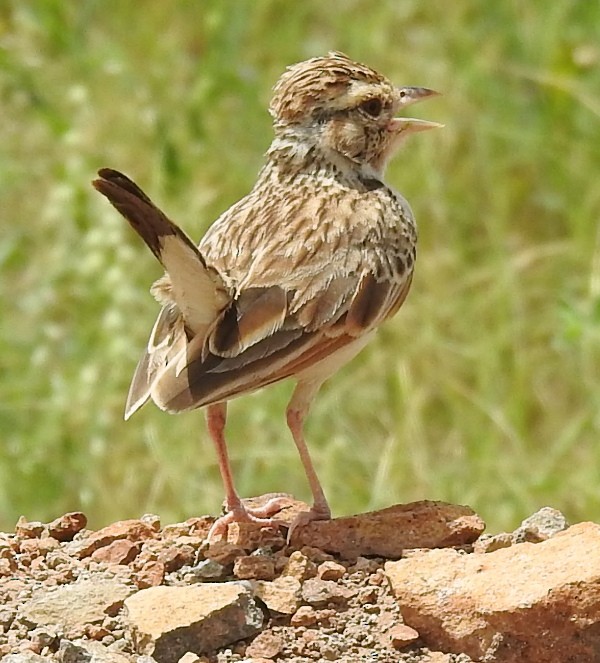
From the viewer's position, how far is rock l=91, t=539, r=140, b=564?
4.43m

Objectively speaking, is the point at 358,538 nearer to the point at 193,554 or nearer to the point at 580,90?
the point at 193,554

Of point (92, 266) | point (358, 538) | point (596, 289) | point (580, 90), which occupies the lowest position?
point (358, 538)

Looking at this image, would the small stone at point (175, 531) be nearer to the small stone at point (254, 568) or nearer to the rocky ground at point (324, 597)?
the rocky ground at point (324, 597)

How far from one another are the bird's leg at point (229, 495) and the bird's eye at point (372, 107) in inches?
46.4

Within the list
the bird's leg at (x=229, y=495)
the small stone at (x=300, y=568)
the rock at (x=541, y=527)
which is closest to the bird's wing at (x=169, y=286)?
the bird's leg at (x=229, y=495)

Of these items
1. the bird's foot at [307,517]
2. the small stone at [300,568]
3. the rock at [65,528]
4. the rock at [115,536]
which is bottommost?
the small stone at [300,568]

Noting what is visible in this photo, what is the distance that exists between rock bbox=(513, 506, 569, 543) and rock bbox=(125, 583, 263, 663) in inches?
36.1

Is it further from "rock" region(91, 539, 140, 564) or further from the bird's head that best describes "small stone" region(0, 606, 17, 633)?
the bird's head

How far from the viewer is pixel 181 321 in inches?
181

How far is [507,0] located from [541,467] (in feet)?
10.8

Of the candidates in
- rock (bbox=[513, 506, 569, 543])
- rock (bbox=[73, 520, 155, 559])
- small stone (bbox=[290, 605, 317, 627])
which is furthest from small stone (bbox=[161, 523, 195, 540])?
rock (bbox=[513, 506, 569, 543])

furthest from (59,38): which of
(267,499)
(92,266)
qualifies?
(267,499)

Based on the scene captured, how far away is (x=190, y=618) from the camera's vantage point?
3.84 metres

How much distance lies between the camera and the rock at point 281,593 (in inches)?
159
